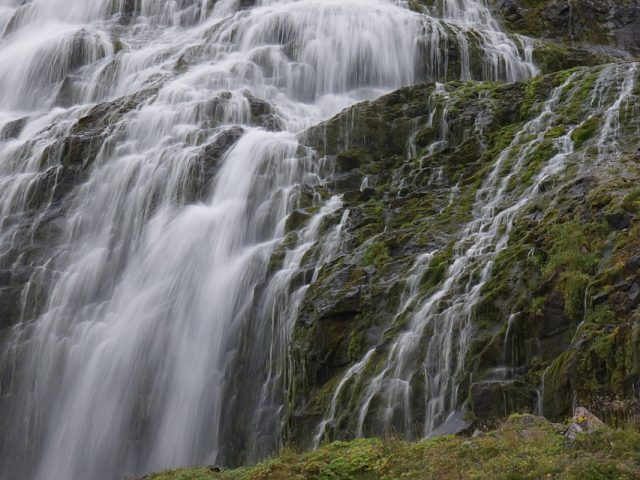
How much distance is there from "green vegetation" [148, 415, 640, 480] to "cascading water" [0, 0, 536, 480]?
10.2 feet

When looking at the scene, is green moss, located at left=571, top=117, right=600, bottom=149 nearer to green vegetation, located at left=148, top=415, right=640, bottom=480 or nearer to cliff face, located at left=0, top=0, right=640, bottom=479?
cliff face, located at left=0, top=0, right=640, bottom=479

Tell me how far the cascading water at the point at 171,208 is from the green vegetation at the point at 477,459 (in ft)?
10.2

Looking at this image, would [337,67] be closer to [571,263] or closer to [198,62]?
[198,62]

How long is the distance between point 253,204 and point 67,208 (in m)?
6.04

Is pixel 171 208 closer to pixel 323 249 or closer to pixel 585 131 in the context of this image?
pixel 323 249

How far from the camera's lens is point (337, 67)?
2698 centimetres

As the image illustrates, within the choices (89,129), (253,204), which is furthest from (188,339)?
(89,129)

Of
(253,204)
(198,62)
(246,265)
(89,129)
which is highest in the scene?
(198,62)

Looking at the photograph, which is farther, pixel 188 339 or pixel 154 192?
pixel 154 192

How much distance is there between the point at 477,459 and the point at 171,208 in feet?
45.8

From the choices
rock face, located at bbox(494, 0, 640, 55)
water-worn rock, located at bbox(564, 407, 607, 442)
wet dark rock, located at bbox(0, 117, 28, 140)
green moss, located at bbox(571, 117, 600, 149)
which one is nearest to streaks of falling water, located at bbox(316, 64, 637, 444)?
green moss, located at bbox(571, 117, 600, 149)

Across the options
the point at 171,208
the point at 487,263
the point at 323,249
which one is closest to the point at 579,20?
the point at 171,208

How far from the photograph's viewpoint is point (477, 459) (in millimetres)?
7762

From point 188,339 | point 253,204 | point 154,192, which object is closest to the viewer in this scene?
point 188,339
